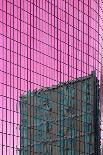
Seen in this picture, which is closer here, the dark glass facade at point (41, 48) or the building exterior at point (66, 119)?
the dark glass facade at point (41, 48)

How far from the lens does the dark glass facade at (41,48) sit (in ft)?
269

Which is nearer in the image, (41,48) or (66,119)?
(41,48)

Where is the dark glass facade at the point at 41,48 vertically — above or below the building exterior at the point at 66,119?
above

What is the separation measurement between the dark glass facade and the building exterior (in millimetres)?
1875

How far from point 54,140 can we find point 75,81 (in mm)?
10902

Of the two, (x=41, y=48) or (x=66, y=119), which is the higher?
(x=41, y=48)

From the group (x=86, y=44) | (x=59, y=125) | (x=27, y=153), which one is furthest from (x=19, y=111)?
(x=86, y=44)

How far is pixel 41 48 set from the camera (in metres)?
93.3

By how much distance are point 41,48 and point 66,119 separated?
16299mm

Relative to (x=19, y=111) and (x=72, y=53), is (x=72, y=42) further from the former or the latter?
(x=19, y=111)

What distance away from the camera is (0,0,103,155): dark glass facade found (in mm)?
82125

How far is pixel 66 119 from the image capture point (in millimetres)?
103875

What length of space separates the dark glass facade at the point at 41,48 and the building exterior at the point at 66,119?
1.88m

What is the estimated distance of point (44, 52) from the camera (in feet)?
308
